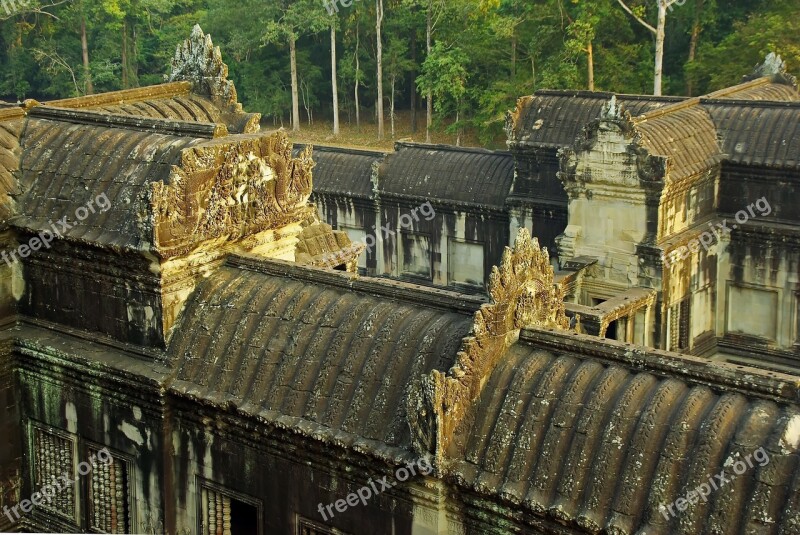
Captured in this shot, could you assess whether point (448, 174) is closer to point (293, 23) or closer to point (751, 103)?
point (751, 103)

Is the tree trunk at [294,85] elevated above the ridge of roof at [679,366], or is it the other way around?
the tree trunk at [294,85]

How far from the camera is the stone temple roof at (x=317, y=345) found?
13.2 meters

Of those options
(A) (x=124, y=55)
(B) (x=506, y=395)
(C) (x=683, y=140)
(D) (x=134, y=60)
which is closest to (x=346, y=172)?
(C) (x=683, y=140)

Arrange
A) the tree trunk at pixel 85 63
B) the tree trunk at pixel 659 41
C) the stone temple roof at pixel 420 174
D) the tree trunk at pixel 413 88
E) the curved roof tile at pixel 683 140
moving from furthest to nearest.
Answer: the tree trunk at pixel 85 63 < the tree trunk at pixel 413 88 < the tree trunk at pixel 659 41 < the stone temple roof at pixel 420 174 < the curved roof tile at pixel 683 140

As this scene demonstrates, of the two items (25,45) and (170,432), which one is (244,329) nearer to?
(170,432)

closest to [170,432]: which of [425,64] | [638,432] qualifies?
[638,432]

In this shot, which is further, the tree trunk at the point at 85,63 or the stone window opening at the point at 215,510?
the tree trunk at the point at 85,63

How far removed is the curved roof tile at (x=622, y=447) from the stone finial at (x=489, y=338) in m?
0.25

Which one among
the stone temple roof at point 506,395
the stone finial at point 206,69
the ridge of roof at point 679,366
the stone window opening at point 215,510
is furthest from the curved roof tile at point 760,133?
the stone window opening at point 215,510

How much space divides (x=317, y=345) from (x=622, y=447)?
14.7 ft

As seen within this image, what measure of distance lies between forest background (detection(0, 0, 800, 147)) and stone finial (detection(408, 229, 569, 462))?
2988cm

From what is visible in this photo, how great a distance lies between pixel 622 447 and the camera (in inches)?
445

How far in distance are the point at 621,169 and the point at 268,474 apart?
43.5 feet

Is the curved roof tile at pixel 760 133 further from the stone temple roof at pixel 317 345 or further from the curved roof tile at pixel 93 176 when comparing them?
the curved roof tile at pixel 93 176
